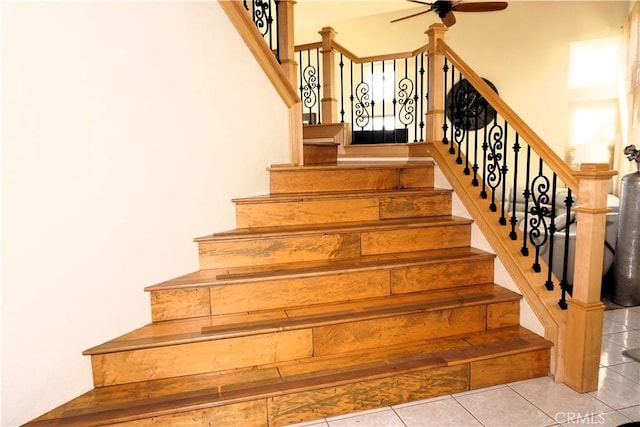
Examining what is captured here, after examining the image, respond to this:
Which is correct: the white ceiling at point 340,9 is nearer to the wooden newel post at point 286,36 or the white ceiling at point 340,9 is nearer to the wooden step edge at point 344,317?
the wooden newel post at point 286,36

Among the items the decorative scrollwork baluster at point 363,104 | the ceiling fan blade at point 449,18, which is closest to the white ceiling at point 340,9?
the decorative scrollwork baluster at point 363,104

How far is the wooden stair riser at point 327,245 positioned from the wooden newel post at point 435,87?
39.1 inches

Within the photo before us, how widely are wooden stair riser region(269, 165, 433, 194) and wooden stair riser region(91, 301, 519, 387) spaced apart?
1260mm

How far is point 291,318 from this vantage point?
83.7 inches

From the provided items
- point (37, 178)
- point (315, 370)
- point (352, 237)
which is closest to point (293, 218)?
point (352, 237)

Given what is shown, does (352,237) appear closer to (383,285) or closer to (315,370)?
(383,285)

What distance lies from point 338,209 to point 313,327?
3.28 ft

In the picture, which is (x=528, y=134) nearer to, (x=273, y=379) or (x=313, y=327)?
(x=313, y=327)

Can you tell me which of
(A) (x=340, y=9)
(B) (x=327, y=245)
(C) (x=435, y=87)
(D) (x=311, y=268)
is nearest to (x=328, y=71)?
(C) (x=435, y=87)

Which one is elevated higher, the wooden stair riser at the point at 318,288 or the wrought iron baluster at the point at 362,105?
the wrought iron baluster at the point at 362,105

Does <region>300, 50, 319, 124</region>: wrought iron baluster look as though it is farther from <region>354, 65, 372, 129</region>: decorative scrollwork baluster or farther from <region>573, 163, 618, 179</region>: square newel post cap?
<region>573, 163, 618, 179</region>: square newel post cap

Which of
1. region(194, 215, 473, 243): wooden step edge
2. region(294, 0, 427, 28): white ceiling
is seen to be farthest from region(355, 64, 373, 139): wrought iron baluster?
region(194, 215, 473, 243): wooden step edge

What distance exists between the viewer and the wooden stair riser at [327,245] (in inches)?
96.3

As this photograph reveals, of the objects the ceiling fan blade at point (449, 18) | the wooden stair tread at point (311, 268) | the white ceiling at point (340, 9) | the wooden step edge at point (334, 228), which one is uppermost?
the white ceiling at point (340, 9)
